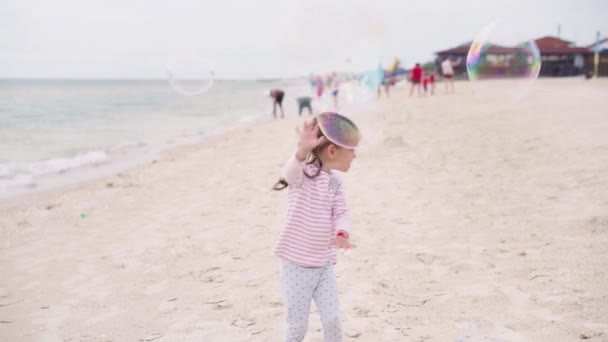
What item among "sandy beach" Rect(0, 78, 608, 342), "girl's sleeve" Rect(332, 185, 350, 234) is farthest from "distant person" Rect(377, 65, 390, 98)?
"girl's sleeve" Rect(332, 185, 350, 234)

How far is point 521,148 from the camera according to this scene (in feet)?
32.2

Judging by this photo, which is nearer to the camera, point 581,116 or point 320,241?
point 320,241

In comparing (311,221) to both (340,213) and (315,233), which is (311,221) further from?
(340,213)

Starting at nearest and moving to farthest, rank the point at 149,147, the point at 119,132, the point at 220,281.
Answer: the point at 220,281
the point at 149,147
the point at 119,132

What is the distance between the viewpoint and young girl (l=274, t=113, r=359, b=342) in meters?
2.70

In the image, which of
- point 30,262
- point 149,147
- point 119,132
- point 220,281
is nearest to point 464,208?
point 220,281

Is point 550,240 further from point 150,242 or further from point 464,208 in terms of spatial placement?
point 150,242

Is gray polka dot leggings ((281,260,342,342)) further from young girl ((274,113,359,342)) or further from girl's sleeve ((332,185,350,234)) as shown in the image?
girl's sleeve ((332,185,350,234))

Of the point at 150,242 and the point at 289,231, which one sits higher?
the point at 289,231

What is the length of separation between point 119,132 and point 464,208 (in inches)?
841

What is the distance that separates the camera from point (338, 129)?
8.47 feet

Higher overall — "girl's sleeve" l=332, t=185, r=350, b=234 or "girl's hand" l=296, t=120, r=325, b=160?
"girl's hand" l=296, t=120, r=325, b=160

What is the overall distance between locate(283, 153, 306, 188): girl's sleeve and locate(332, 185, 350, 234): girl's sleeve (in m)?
0.24

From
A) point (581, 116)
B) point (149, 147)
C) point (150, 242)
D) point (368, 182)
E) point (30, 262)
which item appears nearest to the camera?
point (30, 262)
